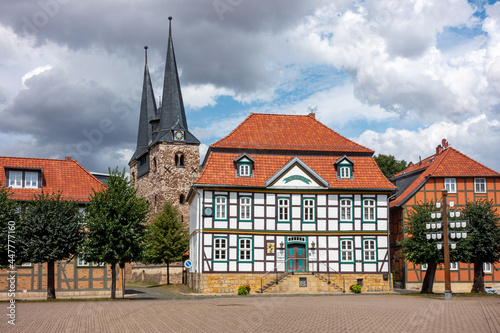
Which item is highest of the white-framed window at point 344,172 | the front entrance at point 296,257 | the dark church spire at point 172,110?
the dark church spire at point 172,110

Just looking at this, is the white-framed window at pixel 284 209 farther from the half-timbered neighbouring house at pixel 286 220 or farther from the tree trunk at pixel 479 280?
the tree trunk at pixel 479 280

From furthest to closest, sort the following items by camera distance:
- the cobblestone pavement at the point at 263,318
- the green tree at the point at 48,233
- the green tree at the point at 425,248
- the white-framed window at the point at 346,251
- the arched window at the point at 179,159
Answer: the arched window at the point at 179,159 → the white-framed window at the point at 346,251 → the green tree at the point at 425,248 → the green tree at the point at 48,233 → the cobblestone pavement at the point at 263,318

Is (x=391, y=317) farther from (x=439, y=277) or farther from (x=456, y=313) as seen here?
(x=439, y=277)

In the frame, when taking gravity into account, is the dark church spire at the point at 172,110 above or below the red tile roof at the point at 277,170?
above

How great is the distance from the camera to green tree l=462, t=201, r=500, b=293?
39062mm

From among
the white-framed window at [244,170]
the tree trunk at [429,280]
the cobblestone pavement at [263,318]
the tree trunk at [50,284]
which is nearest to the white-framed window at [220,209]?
the white-framed window at [244,170]

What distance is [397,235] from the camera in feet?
166

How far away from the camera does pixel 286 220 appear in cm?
4178

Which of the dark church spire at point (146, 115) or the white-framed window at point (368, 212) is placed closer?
the white-framed window at point (368, 212)

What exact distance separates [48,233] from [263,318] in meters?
16.9

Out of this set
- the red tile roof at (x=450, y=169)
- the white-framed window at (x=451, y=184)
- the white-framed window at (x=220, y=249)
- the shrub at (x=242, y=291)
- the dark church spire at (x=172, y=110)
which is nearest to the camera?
the shrub at (x=242, y=291)

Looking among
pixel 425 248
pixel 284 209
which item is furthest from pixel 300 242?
pixel 425 248

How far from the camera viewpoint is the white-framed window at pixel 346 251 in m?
41.6

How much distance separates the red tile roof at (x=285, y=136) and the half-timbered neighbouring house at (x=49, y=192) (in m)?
9.65
